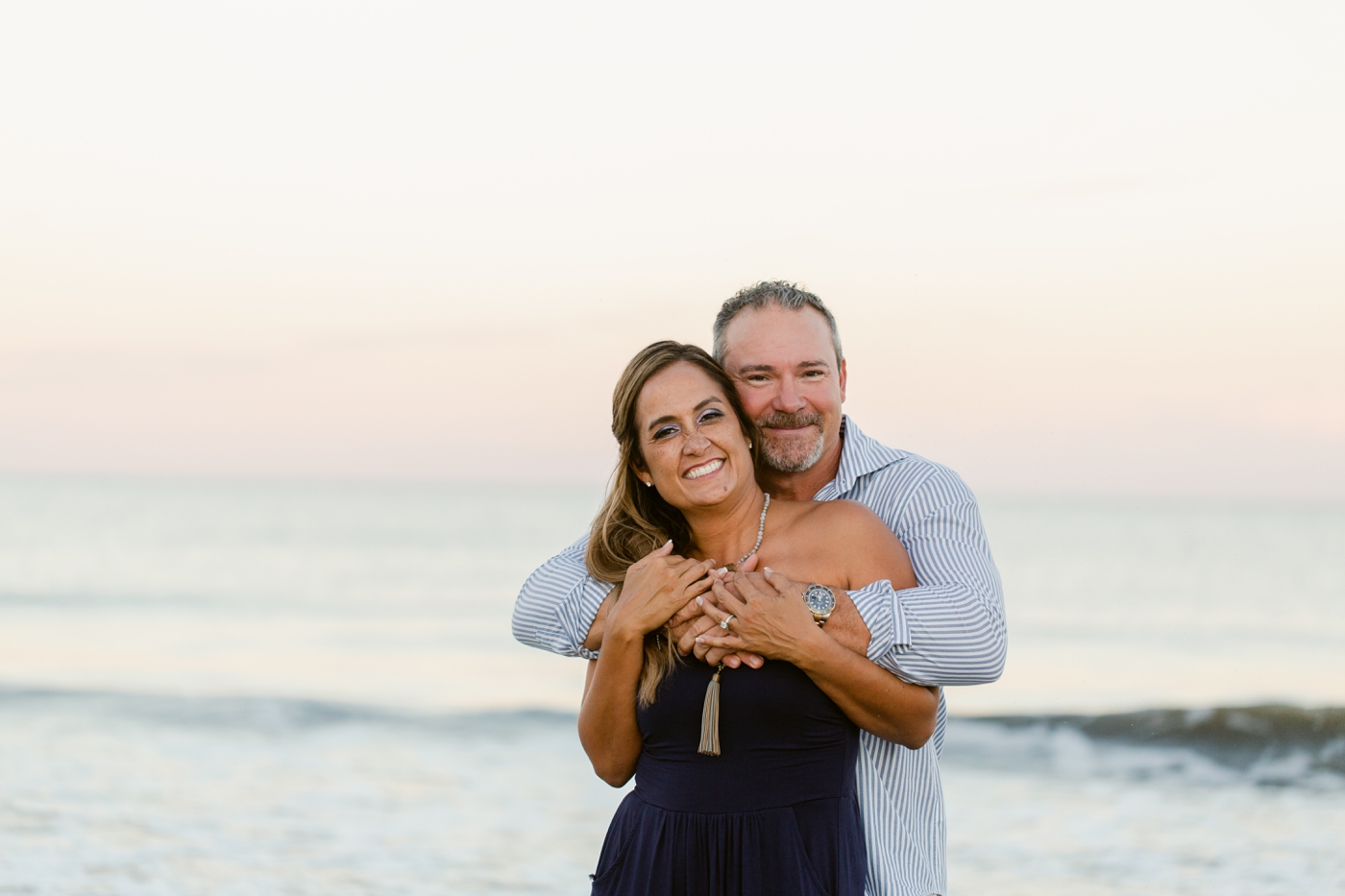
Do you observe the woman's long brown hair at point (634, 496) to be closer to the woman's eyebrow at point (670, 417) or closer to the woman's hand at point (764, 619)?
the woman's eyebrow at point (670, 417)

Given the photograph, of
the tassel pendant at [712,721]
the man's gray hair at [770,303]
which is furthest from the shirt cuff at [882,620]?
the man's gray hair at [770,303]

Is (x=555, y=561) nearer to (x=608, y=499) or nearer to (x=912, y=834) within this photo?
(x=608, y=499)

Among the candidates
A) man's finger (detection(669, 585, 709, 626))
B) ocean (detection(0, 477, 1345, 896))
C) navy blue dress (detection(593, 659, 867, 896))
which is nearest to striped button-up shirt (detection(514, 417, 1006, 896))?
navy blue dress (detection(593, 659, 867, 896))

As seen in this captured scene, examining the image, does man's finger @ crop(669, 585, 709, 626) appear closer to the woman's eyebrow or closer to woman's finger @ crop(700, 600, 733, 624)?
woman's finger @ crop(700, 600, 733, 624)

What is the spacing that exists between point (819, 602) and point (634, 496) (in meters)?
0.70

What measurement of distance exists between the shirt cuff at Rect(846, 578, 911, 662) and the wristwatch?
0.05 metres

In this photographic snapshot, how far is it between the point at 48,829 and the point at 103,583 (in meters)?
19.3

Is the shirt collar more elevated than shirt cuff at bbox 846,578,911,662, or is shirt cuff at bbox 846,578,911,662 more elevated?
the shirt collar

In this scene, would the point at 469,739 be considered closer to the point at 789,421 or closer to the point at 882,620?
the point at 789,421

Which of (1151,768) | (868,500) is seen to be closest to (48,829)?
(868,500)

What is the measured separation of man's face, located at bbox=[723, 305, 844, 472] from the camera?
11.1 ft

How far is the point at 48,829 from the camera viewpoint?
7.83 metres

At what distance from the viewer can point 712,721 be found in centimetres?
280

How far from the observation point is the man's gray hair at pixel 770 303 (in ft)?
11.9
